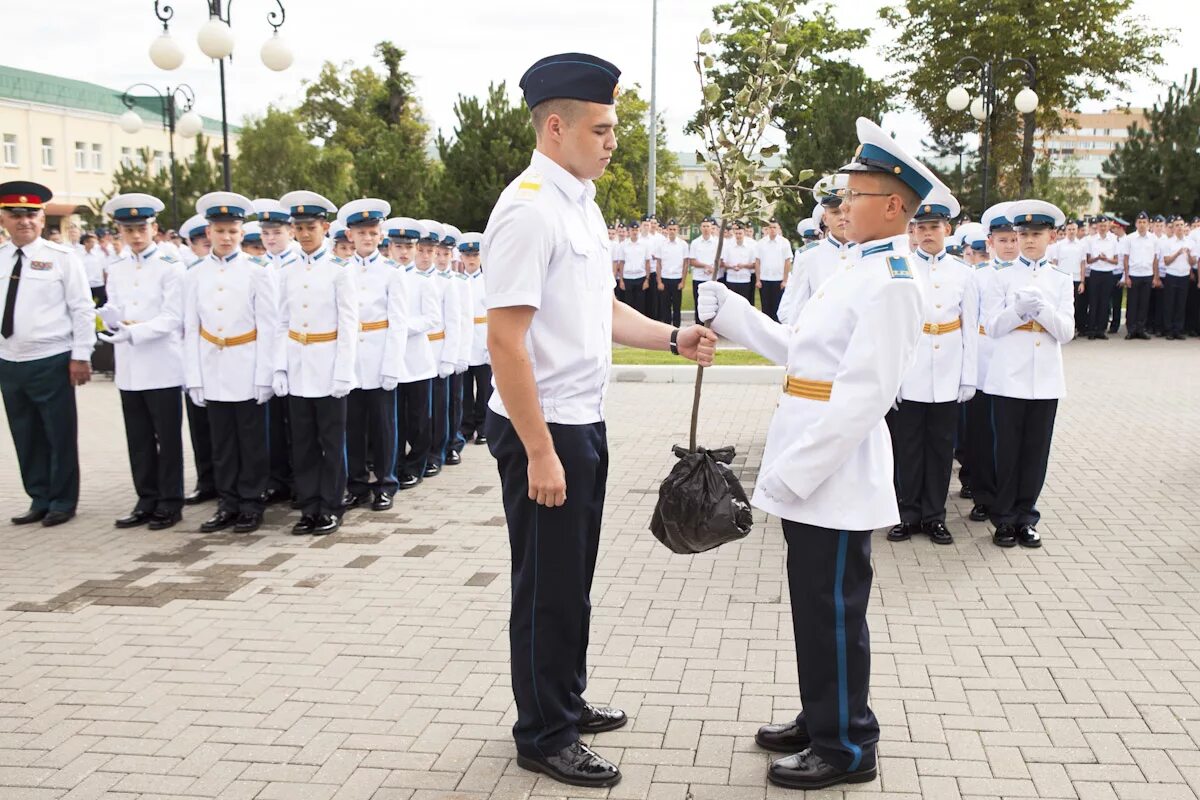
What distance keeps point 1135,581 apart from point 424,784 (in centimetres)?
409

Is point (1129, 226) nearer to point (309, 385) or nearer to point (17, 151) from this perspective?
point (309, 385)

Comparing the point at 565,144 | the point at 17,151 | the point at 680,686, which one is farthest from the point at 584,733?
the point at 17,151

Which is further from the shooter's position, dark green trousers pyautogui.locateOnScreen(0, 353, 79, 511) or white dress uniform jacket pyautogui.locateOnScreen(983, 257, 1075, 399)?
dark green trousers pyautogui.locateOnScreen(0, 353, 79, 511)

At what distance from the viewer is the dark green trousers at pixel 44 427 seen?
752cm

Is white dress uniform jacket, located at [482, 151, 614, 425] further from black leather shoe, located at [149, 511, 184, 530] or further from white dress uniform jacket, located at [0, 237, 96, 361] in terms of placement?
white dress uniform jacket, located at [0, 237, 96, 361]

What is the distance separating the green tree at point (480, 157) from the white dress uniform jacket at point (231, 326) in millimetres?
14598

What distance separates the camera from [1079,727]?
13.4 feet

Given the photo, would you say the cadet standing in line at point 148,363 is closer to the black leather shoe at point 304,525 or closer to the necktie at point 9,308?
the necktie at point 9,308

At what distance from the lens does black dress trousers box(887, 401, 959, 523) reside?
22.9ft

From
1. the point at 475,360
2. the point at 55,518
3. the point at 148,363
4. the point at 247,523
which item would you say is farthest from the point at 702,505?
the point at 475,360

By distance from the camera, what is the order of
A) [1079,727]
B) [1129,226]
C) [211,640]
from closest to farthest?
[1079,727] < [211,640] < [1129,226]

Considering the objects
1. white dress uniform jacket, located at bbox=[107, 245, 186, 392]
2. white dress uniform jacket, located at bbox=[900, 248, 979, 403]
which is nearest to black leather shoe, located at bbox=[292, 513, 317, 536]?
white dress uniform jacket, located at bbox=[107, 245, 186, 392]

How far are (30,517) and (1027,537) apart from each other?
6512mm

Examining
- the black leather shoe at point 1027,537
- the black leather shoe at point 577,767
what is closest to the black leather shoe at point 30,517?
the black leather shoe at point 577,767
